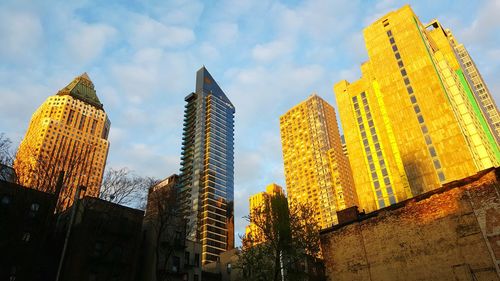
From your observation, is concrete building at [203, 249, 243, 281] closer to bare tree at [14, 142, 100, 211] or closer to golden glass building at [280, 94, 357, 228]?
bare tree at [14, 142, 100, 211]

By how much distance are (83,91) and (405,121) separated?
157700 millimetres

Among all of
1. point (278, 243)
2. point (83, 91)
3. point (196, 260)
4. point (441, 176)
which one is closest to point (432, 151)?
point (441, 176)

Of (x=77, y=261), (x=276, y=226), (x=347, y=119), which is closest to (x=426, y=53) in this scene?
(x=347, y=119)

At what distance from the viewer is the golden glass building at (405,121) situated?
7038 centimetres

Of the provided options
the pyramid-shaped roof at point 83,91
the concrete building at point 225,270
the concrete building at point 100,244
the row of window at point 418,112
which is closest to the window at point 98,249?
the concrete building at point 100,244

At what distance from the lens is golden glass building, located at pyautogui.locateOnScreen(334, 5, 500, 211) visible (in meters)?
70.4

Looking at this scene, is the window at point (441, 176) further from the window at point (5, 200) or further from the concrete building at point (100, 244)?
the window at point (5, 200)

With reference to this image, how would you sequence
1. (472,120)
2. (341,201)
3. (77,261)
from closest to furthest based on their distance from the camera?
(77,261)
(472,120)
(341,201)

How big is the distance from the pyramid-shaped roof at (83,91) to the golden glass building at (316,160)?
97321 millimetres

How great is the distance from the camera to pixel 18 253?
1203 inches

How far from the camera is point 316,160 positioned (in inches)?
6240

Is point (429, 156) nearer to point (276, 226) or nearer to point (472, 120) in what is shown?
point (472, 120)

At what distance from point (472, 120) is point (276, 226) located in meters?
69.4

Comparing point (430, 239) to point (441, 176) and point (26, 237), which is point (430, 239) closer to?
point (26, 237)
